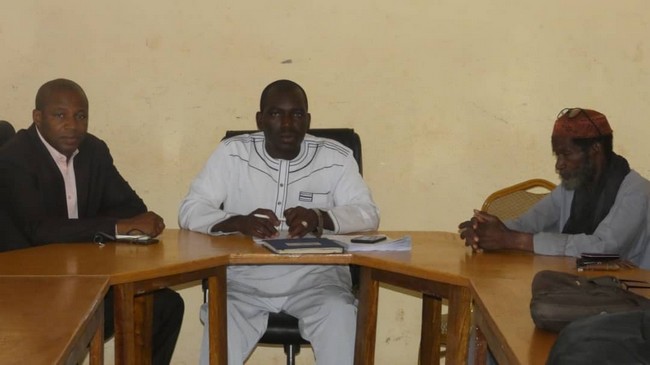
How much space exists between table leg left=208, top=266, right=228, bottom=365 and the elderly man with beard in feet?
3.31

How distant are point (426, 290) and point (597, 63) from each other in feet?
7.20

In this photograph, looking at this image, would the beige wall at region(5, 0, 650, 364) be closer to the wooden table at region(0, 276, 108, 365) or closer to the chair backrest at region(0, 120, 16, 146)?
the chair backrest at region(0, 120, 16, 146)

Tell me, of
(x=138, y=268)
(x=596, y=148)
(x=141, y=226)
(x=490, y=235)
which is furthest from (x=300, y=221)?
(x=596, y=148)

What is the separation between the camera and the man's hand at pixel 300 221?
160 inches

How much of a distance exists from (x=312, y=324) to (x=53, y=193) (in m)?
1.33

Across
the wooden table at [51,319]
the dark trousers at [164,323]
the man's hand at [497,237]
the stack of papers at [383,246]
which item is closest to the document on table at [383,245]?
the stack of papers at [383,246]

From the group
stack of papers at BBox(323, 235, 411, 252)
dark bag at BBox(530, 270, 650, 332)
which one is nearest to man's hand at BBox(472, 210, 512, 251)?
stack of papers at BBox(323, 235, 411, 252)

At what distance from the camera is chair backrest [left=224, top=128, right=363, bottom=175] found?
464 centimetres

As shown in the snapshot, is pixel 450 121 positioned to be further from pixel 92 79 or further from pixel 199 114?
pixel 92 79

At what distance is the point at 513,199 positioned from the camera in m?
4.84

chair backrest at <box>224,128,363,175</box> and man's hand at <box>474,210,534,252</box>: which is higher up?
chair backrest at <box>224,128,363,175</box>

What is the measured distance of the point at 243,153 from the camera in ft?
14.9

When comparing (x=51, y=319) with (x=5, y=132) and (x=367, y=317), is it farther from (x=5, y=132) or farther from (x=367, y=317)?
(x=5, y=132)

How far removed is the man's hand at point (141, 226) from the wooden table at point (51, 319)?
2.81 ft
